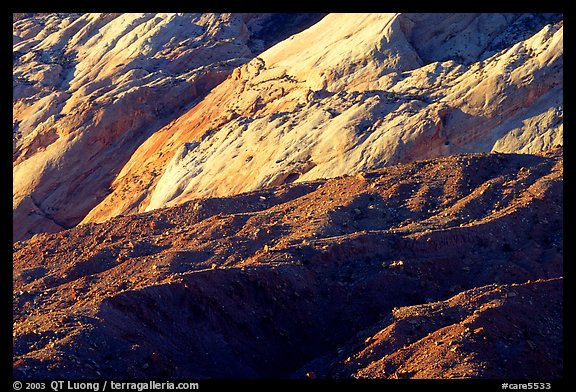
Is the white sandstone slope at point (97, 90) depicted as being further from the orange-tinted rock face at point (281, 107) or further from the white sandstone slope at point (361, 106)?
the white sandstone slope at point (361, 106)

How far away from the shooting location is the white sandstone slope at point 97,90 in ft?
172

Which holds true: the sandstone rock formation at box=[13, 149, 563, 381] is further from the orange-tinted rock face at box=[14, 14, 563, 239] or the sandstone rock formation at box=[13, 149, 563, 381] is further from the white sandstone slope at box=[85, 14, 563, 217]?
the orange-tinted rock face at box=[14, 14, 563, 239]

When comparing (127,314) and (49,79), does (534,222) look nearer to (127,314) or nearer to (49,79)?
(127,314)

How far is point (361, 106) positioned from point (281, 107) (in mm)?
5423

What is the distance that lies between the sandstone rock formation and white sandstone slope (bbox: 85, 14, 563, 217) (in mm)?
5615

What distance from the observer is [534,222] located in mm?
30812

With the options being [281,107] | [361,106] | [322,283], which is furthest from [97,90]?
[322,283]

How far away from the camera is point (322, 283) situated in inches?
1104

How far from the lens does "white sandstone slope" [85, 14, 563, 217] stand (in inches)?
1610

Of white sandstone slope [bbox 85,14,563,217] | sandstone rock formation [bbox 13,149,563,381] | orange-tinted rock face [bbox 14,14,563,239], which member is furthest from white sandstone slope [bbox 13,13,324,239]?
sandstone rock formation [bbox 13,149,563,381]

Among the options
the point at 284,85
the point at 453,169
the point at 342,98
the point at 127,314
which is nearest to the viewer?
the point at 127,314

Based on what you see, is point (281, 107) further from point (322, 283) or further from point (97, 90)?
point (322, 283)
